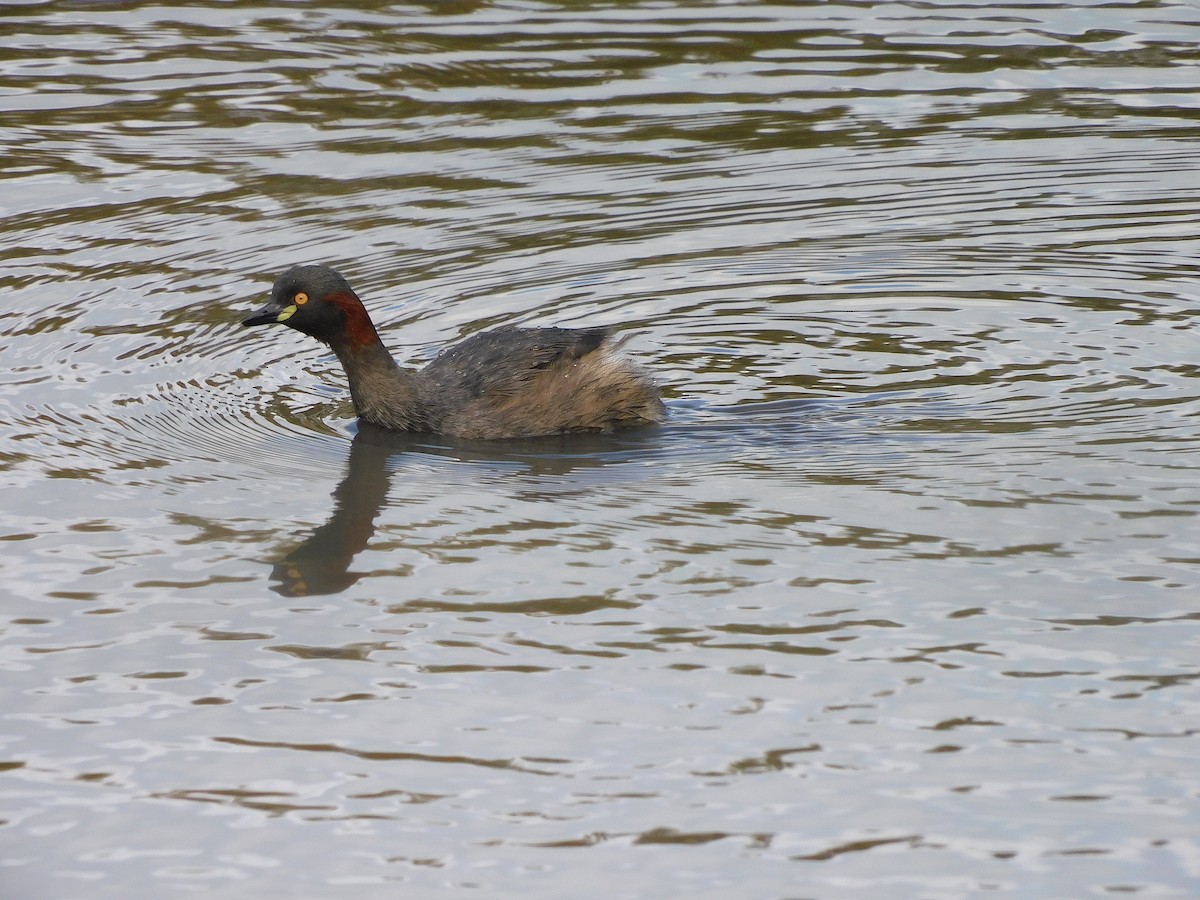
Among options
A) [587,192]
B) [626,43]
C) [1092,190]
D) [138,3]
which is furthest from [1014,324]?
[138,3]

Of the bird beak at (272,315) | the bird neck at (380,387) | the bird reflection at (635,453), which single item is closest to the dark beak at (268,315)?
the bird beak at (272,315)

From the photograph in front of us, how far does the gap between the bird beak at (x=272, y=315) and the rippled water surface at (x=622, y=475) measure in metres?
0.40

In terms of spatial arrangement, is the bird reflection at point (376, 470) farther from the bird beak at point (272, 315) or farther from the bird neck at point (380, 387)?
the bird beak at point (272, 315)

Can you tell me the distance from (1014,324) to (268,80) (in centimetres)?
650

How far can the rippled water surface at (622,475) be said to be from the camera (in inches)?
186

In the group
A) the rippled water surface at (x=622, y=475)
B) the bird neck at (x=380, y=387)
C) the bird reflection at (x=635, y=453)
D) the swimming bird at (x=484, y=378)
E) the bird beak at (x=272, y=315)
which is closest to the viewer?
the rippled water surface at (x=622, y=475)

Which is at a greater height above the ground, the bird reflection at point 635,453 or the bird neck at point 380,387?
the bird neck at point 380,387

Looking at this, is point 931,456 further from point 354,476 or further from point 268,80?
point 268,80

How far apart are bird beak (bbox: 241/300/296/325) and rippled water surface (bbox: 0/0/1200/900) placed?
0.40m

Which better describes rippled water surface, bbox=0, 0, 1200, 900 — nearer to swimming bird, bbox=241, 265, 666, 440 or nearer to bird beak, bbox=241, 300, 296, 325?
swimming bird, bbox=241, 265, 666, 440

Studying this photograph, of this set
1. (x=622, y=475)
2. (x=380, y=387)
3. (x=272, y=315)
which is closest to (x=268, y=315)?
(x=272, y=315)

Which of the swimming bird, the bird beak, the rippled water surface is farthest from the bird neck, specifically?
the bird beak

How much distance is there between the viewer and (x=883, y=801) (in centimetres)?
470

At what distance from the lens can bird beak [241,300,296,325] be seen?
824 cm
